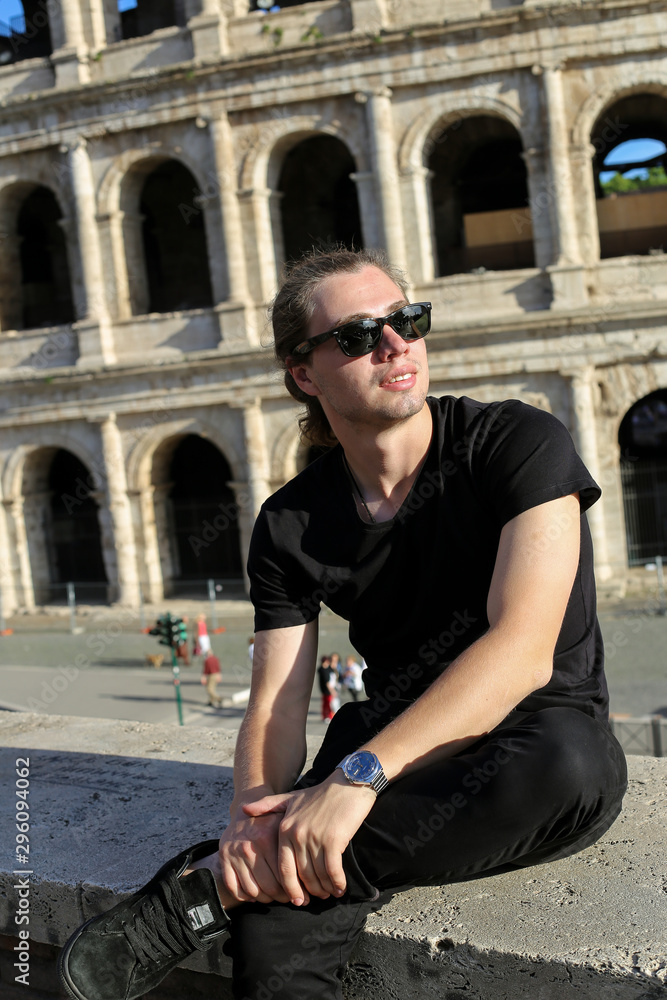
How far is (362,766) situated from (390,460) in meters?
0.91

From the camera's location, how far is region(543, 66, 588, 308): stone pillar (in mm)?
16750

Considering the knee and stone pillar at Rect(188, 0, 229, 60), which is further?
stone pillar at Rect(188, 0, 229, 60)

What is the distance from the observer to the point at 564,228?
16.9m

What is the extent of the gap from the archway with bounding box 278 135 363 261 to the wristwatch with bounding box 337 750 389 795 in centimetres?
1913

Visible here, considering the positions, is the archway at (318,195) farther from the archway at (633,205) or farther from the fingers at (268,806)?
the fingers at (268,806)

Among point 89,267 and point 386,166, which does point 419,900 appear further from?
point 89,267

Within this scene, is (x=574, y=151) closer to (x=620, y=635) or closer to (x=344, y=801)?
(x=620, y=635)

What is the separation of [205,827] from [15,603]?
19.1 meters

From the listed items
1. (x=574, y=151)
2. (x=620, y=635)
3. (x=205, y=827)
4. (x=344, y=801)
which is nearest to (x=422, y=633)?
(x=344, y=801)

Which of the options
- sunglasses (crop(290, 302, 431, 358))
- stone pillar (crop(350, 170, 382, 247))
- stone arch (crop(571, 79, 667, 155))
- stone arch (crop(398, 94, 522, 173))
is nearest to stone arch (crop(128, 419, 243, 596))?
stone pillar (crop(350, 170, 382, 247))

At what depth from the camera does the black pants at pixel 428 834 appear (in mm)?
2193

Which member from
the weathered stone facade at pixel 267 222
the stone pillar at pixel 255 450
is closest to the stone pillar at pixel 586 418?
the weathered stone facade at pixel 267 222

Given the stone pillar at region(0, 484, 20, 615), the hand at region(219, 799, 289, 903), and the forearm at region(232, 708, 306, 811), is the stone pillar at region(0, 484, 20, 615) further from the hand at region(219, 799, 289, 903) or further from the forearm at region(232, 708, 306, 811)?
the hand at region(219, 799, 289, 903)

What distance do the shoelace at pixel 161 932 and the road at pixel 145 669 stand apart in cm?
1058
